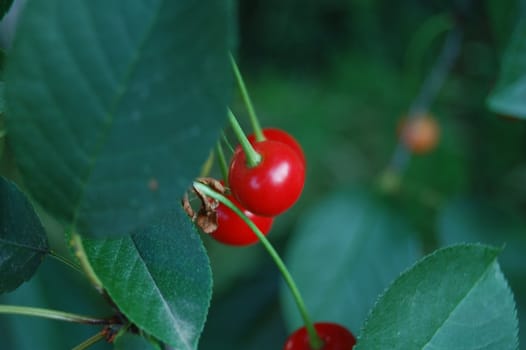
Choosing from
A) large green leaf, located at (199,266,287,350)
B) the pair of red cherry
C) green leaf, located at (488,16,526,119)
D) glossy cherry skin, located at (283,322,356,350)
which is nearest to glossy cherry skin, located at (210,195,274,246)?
the pair of red cherry

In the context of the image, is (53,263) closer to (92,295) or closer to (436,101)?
(92,295)

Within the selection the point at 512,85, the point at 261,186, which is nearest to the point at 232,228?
the point at 261,186

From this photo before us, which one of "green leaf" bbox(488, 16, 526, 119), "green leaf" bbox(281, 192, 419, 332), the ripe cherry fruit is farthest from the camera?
the ripe cherry fruit

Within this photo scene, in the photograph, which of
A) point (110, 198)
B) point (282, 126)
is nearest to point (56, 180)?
point (110, 198)

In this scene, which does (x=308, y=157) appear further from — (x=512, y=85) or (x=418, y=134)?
(x=512, y=85)

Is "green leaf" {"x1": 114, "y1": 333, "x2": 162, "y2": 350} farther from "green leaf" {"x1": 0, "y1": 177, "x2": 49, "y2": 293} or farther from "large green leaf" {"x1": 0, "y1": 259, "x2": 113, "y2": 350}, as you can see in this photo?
"large green leaf" {"x1": 0, "y1": 259, "x2": 113, "y2": 350}
